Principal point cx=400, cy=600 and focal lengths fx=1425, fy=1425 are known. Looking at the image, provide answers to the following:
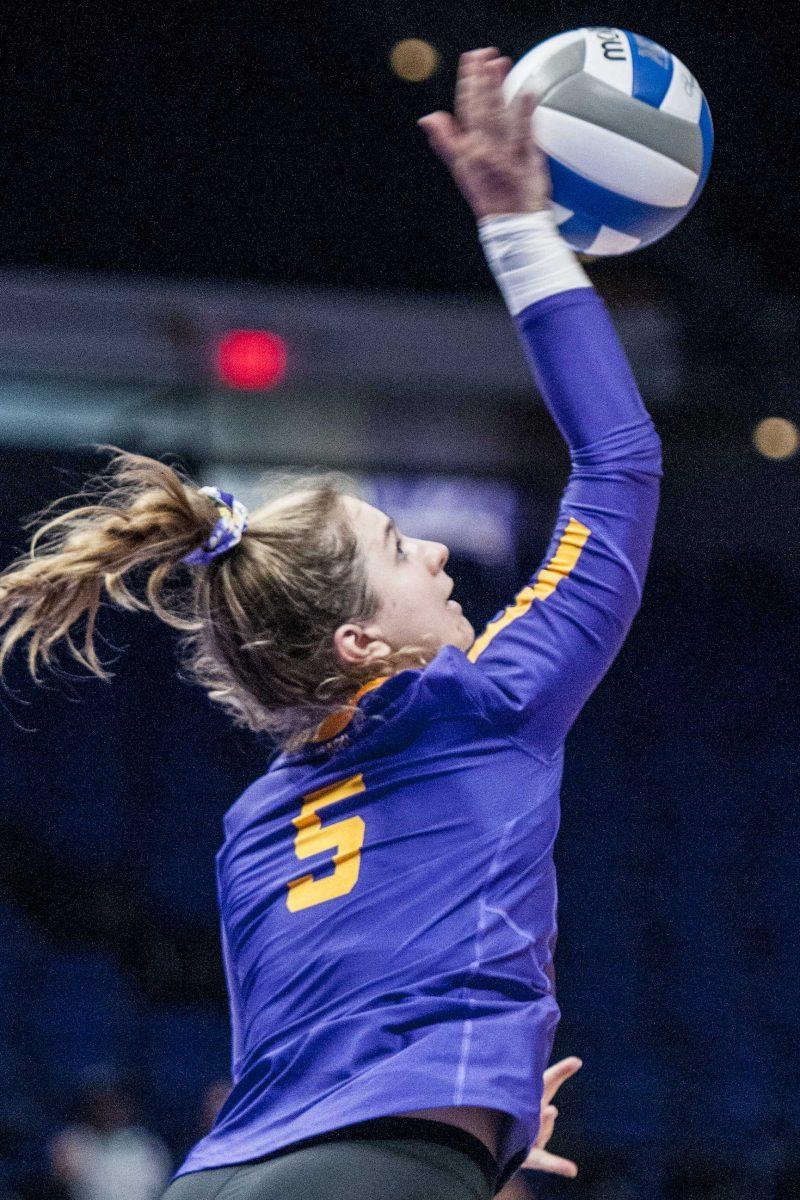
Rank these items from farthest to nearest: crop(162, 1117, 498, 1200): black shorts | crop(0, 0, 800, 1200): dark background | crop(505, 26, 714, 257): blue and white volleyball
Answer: crop(0, 0, 800, 1200): dark background, crop(505, 26, 714, 257): blue and white volleyball, crop(162, 1117, 498, 1200): black shorts

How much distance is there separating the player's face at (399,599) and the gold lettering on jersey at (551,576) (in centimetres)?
10

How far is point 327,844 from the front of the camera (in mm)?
1573

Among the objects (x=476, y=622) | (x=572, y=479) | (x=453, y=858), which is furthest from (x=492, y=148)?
(x=476, y=622)

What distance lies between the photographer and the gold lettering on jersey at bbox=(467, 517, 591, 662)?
157 cm

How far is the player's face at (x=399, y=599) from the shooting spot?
170cm

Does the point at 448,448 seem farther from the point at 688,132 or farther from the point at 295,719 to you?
the point at 295,719

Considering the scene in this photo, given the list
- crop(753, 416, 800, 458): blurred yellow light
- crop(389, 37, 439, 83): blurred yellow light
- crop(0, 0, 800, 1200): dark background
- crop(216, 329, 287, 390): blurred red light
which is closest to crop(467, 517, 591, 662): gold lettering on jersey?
crop(0, 0, 800, 1200): dark background

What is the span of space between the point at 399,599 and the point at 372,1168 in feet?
2.20

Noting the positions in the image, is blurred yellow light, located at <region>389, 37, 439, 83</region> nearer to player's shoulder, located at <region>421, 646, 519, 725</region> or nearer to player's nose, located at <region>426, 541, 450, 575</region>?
player's nose, located at <region>426, 541, 450, 575</region>

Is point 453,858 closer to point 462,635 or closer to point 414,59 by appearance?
point 462,635

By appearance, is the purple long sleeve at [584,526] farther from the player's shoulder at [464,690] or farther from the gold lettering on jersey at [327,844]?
the gold lettering on jersey at [327,844]

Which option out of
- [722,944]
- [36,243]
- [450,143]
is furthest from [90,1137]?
[450,143]

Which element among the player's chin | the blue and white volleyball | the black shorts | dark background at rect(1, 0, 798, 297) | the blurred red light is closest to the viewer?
the black shorts

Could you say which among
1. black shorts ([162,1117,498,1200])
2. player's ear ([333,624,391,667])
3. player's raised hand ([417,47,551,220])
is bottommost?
black shorts ([162,1117,498,1200])
